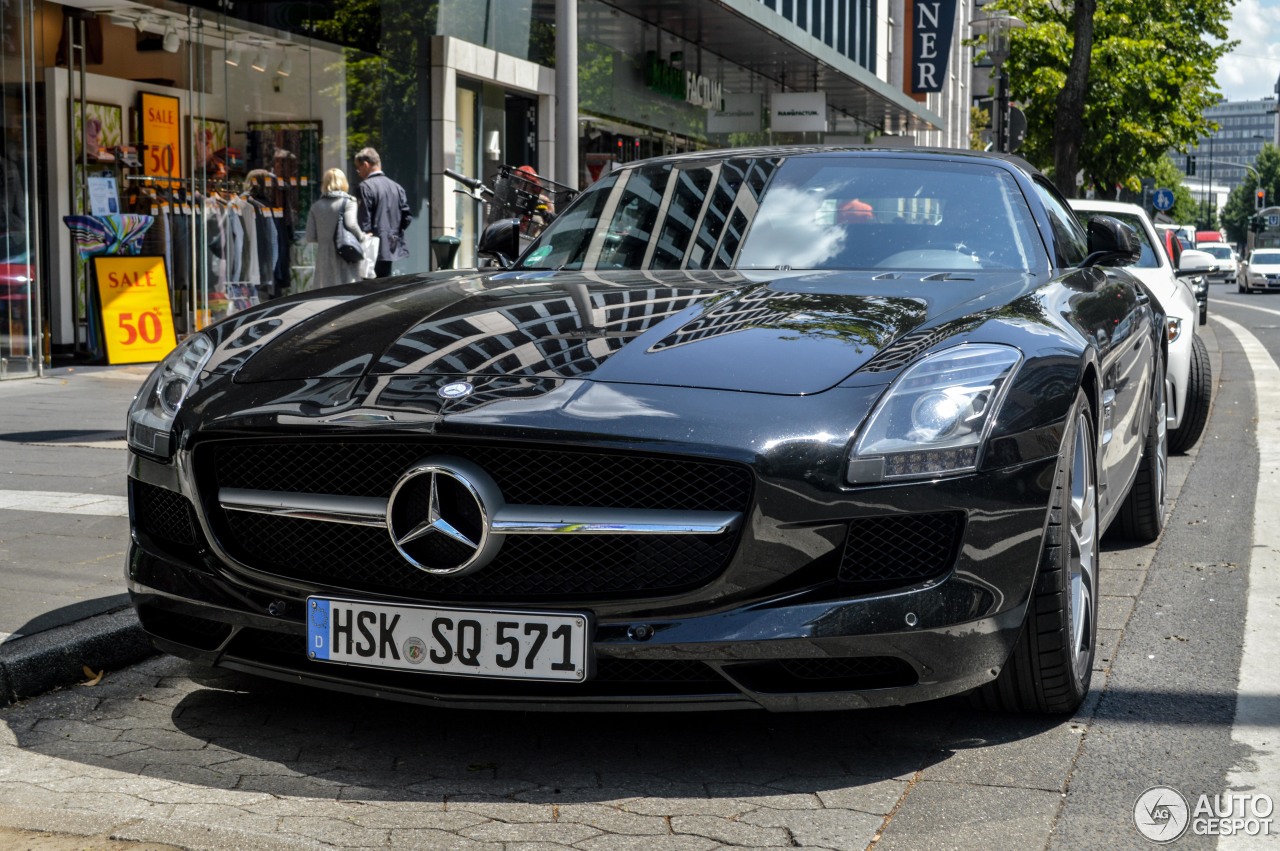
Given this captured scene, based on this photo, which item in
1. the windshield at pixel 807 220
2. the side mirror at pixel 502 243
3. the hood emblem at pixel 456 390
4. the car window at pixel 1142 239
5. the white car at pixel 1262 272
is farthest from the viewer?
the white car at pixel 1262 272

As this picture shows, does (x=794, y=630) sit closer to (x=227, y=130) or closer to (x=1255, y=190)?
(x=227, y=130)

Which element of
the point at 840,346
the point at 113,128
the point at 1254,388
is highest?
the point at 113,128

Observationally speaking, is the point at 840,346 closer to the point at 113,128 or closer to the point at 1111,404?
the point at 1111,404

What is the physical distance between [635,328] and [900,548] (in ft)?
2.81

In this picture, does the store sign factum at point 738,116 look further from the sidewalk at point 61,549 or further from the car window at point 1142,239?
the sidewalk at point 61,549

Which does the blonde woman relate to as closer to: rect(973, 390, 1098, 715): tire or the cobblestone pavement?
the cobblestone pavement

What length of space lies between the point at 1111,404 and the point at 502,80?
14821mm

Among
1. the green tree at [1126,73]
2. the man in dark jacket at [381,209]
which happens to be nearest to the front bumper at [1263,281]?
the green tree at [1126,73]

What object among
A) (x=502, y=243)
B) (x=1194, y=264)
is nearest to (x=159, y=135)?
(x=1194, y=264)

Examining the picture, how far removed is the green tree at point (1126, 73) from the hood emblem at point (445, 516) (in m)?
38.1

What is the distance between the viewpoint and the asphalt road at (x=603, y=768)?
2.98 metres

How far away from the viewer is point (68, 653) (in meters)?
4.11

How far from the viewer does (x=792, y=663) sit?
3.16 m

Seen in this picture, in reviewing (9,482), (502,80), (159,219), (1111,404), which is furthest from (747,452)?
(502,80)
